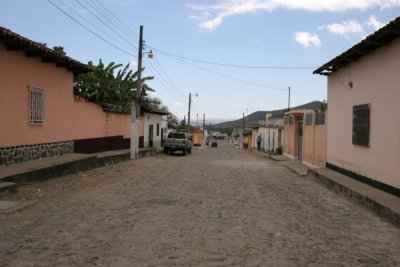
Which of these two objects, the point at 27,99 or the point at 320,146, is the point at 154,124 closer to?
the point at 320,146

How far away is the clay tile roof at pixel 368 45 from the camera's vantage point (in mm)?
9938

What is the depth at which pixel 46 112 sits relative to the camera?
16125 mm

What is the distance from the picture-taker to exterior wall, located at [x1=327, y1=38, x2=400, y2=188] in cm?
1058

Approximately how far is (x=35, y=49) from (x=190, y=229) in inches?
348

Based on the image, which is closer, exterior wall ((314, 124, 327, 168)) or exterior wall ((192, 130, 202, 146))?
exterior wall ((314, 124, 327, 168))

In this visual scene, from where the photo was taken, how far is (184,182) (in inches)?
562

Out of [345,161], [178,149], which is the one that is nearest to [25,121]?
[345,161]

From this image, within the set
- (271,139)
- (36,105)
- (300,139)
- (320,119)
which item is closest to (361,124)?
(320,119)

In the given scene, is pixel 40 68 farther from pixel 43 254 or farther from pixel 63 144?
pixel 43 254

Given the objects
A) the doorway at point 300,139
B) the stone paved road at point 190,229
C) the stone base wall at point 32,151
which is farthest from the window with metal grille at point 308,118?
the stone base wall at point 32,151

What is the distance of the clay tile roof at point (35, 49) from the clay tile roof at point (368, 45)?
29.7 feet

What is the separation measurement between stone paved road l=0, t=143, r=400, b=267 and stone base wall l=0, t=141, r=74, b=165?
5.31 feet

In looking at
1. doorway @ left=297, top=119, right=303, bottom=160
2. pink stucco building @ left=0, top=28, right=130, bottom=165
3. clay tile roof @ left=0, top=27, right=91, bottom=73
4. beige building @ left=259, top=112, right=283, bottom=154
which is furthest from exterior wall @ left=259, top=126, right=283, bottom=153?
clay tile roof @ left=0, top=27, right=91, bottom=73

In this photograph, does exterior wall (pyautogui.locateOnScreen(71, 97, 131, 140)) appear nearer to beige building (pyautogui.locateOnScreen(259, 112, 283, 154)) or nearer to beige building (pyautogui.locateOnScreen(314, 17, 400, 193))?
beige building (pyautogui.locateOnScreen(314, 17, 400, 193))
